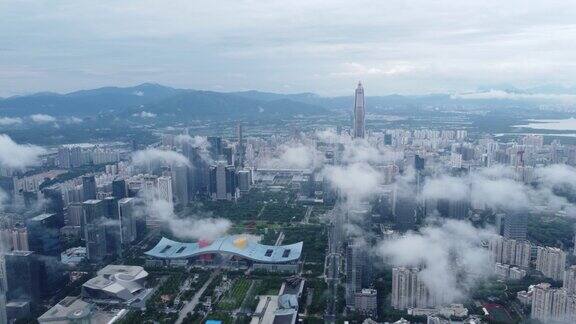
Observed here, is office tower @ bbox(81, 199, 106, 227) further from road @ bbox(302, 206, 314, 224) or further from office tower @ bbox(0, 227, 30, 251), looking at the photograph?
road @ bbox(302, 206, 314, 224)

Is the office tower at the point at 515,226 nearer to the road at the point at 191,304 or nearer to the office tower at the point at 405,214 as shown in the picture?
the office tower at the point at 405,214

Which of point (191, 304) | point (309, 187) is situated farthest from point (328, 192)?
point (191, 304)

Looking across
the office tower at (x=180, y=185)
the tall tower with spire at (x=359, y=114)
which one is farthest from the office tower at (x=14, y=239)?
the tall tower with spire at (x=359, y=114)

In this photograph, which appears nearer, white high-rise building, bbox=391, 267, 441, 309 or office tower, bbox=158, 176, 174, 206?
white high-rise building, bbox=391, 267, 441, 309

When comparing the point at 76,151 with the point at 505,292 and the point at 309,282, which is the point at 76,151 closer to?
the point at 309,282

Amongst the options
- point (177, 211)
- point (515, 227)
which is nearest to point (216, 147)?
point (177, 211)

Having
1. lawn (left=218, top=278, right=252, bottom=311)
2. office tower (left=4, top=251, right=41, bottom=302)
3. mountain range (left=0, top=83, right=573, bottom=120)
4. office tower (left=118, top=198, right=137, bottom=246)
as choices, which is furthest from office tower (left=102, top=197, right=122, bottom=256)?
mountain range (left=0, top=83, right=573, bottom=120)

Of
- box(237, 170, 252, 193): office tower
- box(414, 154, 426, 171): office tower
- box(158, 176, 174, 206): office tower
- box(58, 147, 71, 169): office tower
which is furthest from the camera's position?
box(58, 147, 71, 169): office tower
